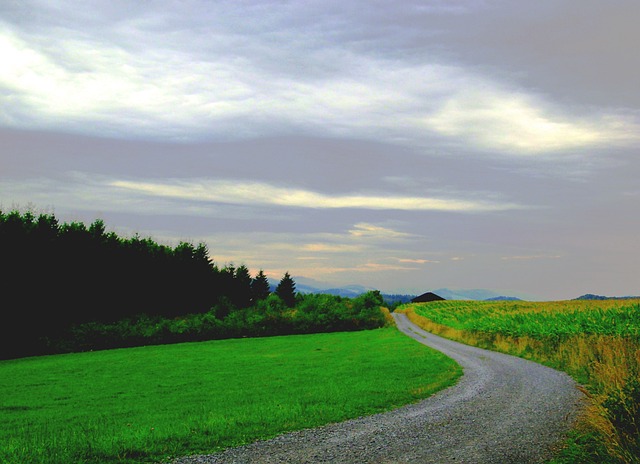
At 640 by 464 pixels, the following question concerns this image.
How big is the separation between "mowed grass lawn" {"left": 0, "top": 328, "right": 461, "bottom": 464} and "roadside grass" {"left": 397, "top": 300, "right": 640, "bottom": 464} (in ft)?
24.7

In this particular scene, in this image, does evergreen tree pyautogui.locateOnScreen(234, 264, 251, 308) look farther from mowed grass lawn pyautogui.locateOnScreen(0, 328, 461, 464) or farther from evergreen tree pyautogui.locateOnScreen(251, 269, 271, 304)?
mowed grass lawn pyautogui.locateOnScreen(0, 328, 461, 464)

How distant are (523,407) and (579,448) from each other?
6.29 m

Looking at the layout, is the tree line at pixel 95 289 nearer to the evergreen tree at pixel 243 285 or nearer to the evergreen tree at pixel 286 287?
the evergreen tree at pixel 243 285

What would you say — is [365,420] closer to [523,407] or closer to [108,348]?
[523,407]

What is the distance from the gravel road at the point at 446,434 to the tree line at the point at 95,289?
64.0 m

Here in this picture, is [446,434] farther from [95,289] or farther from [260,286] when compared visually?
[260,286]

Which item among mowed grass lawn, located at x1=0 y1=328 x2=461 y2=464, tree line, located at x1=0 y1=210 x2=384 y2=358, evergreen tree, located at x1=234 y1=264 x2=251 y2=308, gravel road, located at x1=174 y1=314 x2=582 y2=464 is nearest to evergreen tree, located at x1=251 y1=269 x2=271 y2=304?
evergreen tree, located at x1=234 y1=264 x2=251 y2=308

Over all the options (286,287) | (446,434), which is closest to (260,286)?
(286,287)

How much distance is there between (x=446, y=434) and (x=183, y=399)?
18274 mm

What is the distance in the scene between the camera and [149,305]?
103 m

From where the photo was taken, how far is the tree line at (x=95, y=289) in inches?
2776

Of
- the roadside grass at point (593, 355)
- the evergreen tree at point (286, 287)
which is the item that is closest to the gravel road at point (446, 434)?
the roadside grass at point (593, 355)

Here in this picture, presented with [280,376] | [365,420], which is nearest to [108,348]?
[280,376]

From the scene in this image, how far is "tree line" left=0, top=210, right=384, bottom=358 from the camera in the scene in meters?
70.5
